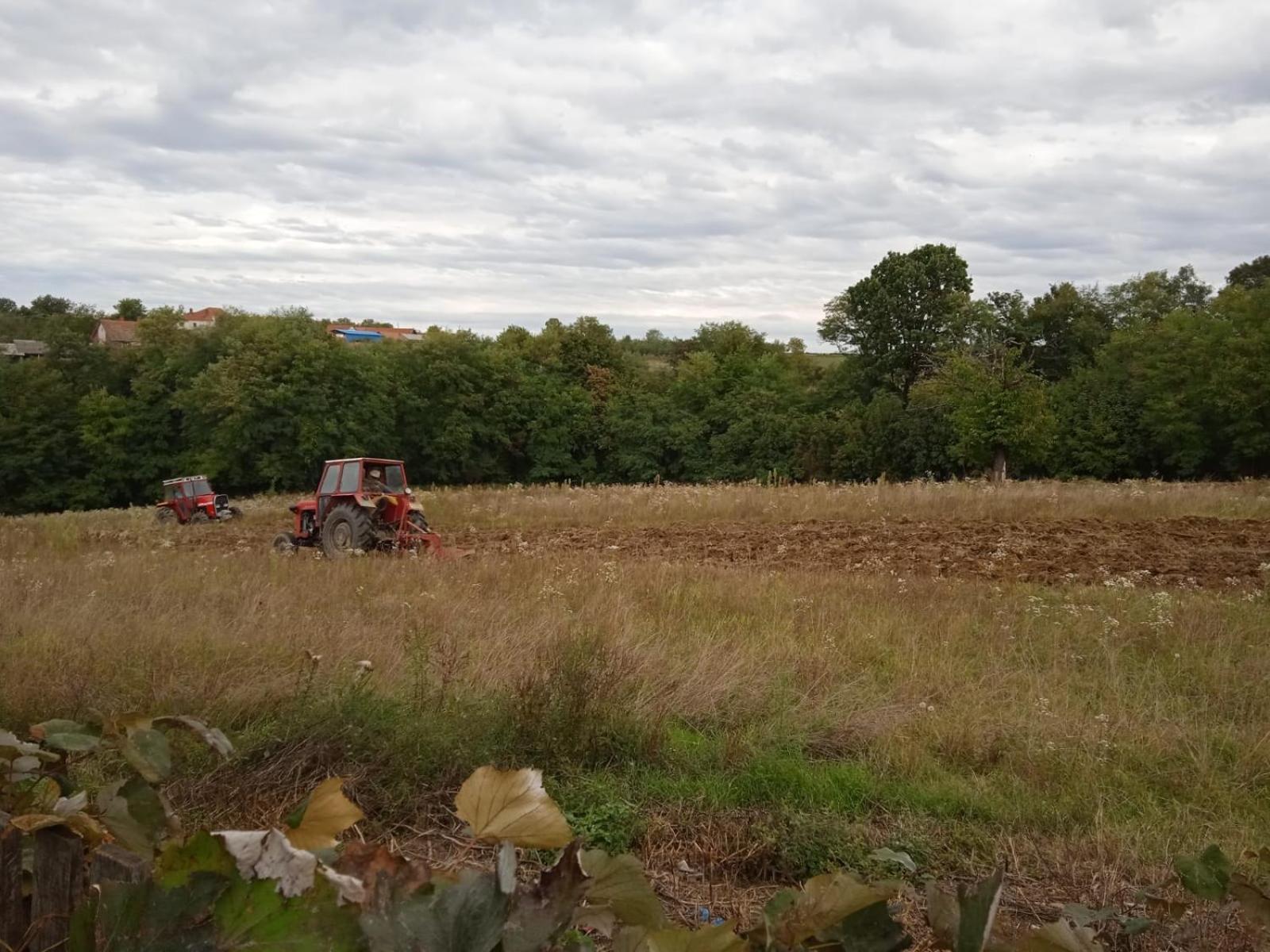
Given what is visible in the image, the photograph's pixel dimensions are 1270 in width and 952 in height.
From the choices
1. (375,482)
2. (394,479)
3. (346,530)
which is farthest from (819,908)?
(394,479)

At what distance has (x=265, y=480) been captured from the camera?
5144cm

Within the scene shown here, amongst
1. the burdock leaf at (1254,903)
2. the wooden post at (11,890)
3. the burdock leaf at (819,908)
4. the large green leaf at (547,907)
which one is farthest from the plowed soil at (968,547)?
the wooden post at (11,890)

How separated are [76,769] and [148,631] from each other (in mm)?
2189

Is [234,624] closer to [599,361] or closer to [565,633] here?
[565,633]

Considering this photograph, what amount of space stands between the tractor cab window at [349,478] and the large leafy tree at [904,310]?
140ft

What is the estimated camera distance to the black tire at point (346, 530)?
44.1ft

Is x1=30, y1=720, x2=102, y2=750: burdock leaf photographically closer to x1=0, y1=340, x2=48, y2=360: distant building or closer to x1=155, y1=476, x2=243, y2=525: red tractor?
x1=155, y1=476, x2=243, y2=525: red tractor

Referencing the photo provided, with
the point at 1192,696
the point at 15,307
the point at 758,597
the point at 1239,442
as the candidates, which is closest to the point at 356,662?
the point at 758,597

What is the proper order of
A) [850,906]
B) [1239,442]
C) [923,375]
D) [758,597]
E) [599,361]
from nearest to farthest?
[850,906], [758,597], [1239,442], [923,375], [599,361]

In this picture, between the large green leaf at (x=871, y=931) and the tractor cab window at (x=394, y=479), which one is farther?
the tractor cab window at (x=394, y=479)

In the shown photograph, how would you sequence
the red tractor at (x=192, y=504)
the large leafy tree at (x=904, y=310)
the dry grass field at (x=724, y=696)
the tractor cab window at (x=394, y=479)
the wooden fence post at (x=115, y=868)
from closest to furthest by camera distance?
the wooden fence post at (x=115, y=868) → the dry grass field at (x=724, y=696) → the tractor cab window at (x=394, y=479) → the red tractor at (x=192, y=504) → the large leafy tree at (x=904, y=310)

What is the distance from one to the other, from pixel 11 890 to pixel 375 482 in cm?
1356

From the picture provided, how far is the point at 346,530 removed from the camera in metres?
13.7

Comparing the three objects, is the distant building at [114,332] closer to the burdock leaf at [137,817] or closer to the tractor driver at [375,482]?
the tractor driver at [375,482]
